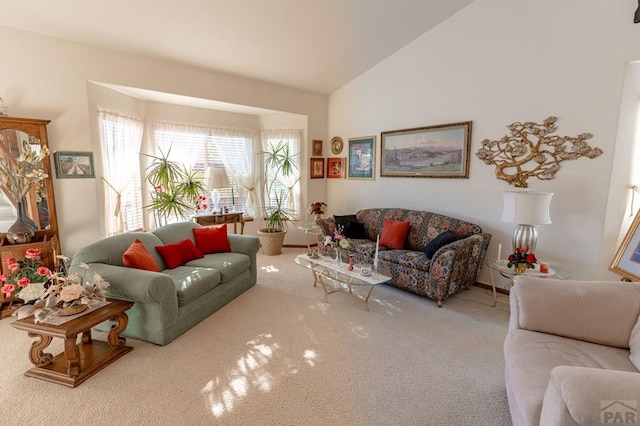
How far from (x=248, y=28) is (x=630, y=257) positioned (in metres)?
4.52

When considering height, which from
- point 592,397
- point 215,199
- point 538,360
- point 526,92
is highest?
→ point 526,92

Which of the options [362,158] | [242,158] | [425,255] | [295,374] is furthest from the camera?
[242,158]

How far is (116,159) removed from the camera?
422 centimetres

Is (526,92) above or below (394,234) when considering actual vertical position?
above

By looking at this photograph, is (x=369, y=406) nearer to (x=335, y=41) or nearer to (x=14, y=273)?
(x=14, y=273)

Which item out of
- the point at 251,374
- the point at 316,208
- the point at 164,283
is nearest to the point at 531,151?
the point at 316,208

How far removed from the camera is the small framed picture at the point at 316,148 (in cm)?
594

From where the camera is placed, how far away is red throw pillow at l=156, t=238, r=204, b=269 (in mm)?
3432

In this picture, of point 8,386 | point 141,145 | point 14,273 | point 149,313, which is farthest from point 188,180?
point 8,386

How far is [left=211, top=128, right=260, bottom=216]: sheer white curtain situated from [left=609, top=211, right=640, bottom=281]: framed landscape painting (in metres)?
5.16

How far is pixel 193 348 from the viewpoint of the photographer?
2.69 metres

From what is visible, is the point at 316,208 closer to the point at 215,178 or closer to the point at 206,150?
the point at 215,178

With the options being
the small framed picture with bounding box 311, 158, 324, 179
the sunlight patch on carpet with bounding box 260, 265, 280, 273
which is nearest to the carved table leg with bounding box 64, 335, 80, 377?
the sunlight patch on carpet with bounding box 260, 265, 280, 273

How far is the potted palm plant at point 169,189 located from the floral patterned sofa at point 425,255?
2120 mm
